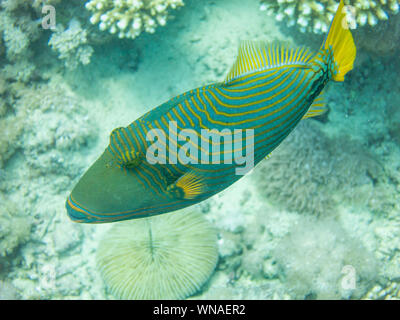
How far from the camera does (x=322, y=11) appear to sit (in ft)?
15.2

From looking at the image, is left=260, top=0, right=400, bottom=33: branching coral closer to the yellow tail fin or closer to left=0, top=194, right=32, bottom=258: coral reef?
the yellow tail fin

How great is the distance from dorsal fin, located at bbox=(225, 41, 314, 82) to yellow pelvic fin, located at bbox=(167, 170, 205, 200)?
0.67 meters

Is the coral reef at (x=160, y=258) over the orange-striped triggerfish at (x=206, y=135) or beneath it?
beneath

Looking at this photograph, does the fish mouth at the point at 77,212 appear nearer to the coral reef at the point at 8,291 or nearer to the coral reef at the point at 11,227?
the coral reef at the point at 11,227

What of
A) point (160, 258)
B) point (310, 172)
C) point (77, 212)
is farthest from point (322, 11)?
point (77, 212)

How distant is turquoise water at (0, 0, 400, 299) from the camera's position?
15.0 ft

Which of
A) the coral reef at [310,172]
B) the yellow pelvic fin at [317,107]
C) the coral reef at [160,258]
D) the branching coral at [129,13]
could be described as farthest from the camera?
the branching coral at [129,13]

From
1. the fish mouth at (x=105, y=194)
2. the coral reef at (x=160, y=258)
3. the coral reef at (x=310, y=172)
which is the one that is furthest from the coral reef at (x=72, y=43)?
the fish mouth at (x=105, y=194)

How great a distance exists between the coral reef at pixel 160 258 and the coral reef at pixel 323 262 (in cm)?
118

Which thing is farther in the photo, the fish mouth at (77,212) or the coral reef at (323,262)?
the coral reef at (323,262)

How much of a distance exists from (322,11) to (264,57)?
139 inches

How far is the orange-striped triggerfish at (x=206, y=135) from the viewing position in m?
1.59

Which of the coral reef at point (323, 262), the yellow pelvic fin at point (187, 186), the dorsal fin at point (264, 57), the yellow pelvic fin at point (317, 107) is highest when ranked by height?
the dorsal fin at point (264, 57)
